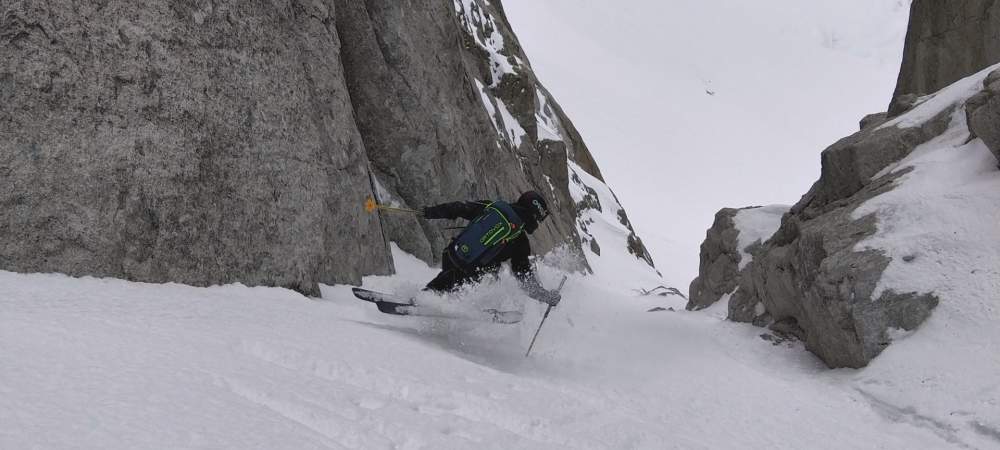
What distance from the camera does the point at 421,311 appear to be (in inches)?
337

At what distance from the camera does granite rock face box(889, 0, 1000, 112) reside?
56.1 feet

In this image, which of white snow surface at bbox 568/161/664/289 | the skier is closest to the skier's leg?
the skier

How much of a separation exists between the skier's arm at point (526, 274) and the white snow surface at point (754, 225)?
6392mm

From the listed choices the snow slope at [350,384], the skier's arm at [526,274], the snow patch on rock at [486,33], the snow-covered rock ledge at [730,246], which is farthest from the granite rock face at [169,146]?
the snow patch on rock at [486,33]

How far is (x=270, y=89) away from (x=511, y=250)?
372 centimetres

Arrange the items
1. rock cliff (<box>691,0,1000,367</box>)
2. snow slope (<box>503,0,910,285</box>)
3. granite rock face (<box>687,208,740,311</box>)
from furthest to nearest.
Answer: snow slope (<box>503,0,910,285</box>) → granite rock face (<box>687,208,740,311</box>) → rock cliff (<box>691,0,1000,367</box>)

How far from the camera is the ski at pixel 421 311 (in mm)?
8555

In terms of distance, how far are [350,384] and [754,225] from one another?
11.6 m

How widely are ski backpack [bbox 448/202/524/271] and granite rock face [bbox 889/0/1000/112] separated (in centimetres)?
1245

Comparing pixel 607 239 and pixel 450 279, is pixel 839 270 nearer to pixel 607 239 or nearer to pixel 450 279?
pixel 450 279

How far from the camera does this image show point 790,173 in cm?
16438

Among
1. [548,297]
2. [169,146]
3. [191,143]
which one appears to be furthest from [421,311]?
[169,146]

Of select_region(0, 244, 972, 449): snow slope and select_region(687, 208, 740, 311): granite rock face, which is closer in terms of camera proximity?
select_region(0, 244, 972, 449): snow slope

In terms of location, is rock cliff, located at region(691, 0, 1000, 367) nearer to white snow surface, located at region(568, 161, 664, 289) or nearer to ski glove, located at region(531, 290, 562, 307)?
ski glove, located at region(531, 290, 562, 307)
